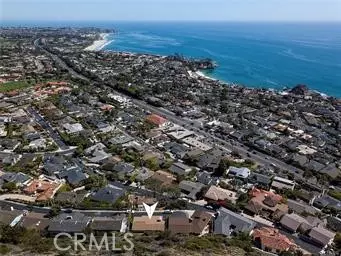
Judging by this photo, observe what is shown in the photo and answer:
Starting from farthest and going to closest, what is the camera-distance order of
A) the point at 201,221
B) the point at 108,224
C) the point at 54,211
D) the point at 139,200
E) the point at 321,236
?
the point at 139,200
the point at 54,211
the point at 201,221
the point at 321,236
the point at 108,224

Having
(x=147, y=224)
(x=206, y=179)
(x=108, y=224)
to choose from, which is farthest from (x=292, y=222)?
(x=108, y=224)

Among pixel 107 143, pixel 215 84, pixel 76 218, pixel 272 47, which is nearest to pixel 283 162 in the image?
pixel 107 143

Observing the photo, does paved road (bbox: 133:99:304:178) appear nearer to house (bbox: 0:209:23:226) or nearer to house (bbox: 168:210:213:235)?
house (bbox: 168:210:213:235)

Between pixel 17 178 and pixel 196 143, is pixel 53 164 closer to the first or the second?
pixel 17 178

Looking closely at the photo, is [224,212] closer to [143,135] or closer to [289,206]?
[289,206]

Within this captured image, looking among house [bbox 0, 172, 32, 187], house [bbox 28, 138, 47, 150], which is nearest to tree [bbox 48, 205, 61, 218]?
house [bbox 0, 172, 32, 187]
